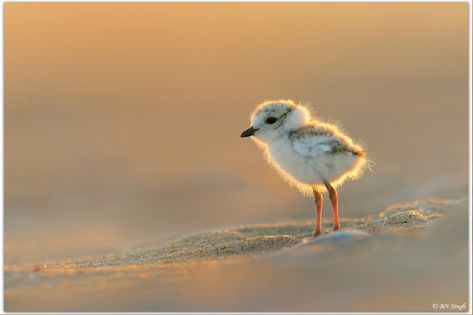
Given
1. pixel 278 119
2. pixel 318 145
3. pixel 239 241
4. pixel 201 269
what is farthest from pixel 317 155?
pixel 201 269

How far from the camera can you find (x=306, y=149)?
4.88m

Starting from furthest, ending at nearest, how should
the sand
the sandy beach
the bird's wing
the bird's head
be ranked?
1. the bird's head
2. the bird's wing
3. the sand
4. the sandy beach

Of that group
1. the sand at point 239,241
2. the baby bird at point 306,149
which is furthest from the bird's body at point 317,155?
the sand at point 239,241

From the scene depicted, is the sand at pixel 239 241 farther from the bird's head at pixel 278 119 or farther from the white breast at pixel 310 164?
the bird's head at pixel 278 119

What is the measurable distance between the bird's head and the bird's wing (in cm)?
23

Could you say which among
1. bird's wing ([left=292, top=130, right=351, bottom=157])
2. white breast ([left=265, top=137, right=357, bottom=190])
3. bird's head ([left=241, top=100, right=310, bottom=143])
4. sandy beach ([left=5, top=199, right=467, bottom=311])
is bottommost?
sandy beach ([left=5, top=199, right=467, bottom=311])

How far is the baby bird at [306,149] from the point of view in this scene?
4.88 m

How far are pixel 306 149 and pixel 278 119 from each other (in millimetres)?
431

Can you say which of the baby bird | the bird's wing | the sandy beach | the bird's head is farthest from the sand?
the bird's head

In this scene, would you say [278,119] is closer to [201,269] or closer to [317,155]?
[317,155]

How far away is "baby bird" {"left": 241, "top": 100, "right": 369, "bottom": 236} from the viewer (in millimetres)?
4875

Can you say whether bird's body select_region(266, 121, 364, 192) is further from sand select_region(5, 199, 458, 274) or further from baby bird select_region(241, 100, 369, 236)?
sand select_region(5, 199, 458, 274)

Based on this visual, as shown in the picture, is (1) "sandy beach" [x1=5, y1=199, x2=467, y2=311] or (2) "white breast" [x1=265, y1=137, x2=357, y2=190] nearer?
(1) "sandy beach" [x1=5, y1=199, x2=467, y2=311]

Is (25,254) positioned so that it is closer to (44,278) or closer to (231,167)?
(44,278)
